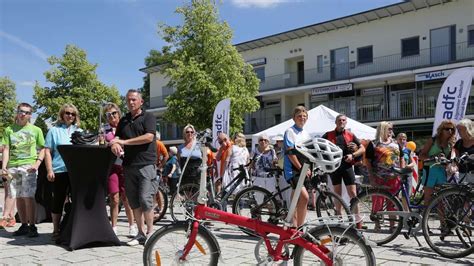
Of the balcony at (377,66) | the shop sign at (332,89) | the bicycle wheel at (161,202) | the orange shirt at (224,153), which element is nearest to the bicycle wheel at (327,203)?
the bicycle wheel at (161,202)

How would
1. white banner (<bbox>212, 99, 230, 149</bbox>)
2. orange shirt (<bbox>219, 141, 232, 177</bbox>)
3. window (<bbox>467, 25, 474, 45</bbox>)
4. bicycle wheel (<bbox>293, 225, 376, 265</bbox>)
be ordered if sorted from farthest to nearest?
window (<bbox>467, 25, 474, 45</bbox>), white banner (<bbox>212, 99, 230, 149</bbox>), orange shirt (<bbox>219, 141, 232, 177</bbox>), bicycle wheel (<bbox>293, 225, 376, 265</bbox>)

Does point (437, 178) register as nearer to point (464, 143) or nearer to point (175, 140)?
point (464, 143)

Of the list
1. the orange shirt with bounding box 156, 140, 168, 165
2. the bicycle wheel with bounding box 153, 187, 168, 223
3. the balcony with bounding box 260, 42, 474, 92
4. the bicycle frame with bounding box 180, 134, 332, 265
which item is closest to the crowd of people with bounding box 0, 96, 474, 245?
the bicycle wheel with bounding box 153, 187, 168, 223

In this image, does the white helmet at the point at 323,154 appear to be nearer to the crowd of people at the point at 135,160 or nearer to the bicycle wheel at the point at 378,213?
the crowd of people at the point at 135,160

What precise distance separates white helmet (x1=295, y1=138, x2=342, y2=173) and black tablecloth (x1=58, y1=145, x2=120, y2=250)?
2.87 metres

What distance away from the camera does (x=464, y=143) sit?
6332 millimetres

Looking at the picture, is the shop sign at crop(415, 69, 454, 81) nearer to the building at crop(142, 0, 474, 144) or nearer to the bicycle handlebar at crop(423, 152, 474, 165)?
the building at crop(142, 0, 474, 144)

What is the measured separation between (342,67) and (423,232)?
28.9 metres

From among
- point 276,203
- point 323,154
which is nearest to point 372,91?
point 276,203

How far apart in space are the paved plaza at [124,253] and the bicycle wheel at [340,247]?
1217 millimetres

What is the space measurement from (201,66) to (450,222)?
63.5 ft

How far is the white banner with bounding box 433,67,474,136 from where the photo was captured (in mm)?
10383

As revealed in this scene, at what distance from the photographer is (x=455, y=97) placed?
10.5 m

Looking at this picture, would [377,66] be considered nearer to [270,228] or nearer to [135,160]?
[135,160]
